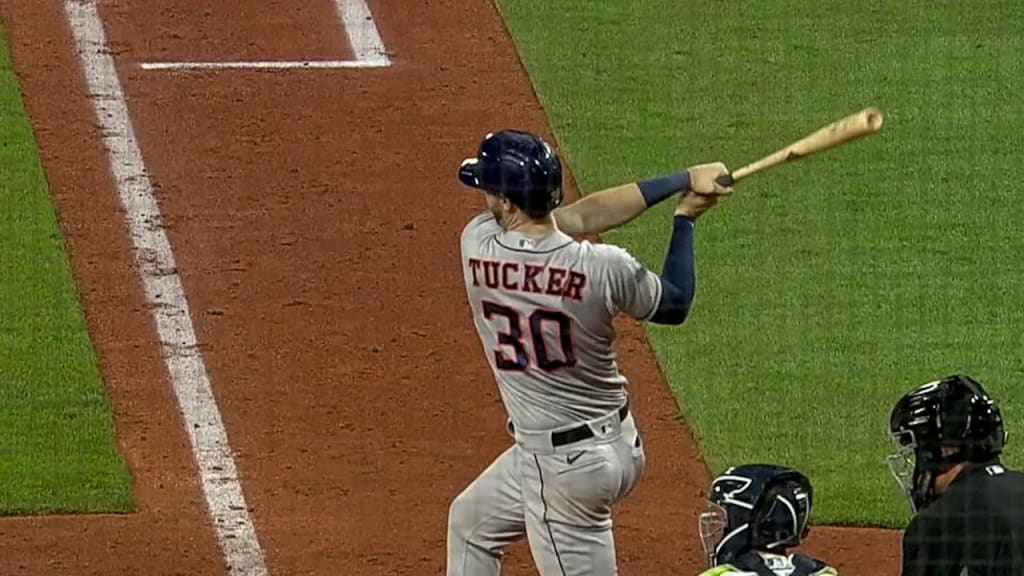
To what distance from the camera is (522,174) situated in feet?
20.5

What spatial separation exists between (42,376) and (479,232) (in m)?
3.94

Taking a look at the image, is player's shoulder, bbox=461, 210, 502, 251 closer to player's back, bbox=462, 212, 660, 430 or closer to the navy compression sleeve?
player's back, bbox=462, 212, 660, 430

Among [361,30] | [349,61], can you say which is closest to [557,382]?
[349,61]

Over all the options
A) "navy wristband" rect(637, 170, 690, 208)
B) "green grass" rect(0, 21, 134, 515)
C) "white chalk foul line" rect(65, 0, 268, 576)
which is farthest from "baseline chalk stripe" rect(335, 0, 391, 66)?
"navy wristband" rect(637, 170, 690, 208)

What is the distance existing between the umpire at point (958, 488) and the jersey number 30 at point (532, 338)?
60.6 inches

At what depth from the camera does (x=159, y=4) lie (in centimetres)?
1347

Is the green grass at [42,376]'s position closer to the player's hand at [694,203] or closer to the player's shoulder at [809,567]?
the player's hand at [694,203]

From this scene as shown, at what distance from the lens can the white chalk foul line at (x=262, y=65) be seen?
41.9ft

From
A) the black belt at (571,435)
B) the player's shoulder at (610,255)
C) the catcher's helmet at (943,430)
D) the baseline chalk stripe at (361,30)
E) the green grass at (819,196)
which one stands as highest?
the catcher's helmet at (943,430)

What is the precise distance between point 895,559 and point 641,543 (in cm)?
92

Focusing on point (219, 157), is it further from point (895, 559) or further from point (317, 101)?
point (895, 559)

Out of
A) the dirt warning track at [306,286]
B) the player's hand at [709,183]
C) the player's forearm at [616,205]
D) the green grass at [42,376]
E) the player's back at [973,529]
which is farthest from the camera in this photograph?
the green grass at [42,376]

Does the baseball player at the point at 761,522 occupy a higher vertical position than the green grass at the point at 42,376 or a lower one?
higher

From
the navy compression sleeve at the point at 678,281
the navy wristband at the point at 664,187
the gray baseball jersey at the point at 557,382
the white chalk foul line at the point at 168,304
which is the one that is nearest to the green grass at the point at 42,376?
the white chalk foul line at the point at 168,304
